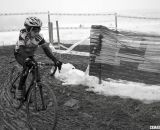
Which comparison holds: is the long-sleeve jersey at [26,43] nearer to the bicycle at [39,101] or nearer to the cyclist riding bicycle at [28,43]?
the cyclist riding bicycle at [28,43]

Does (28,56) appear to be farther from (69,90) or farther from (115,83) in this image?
(115,83)

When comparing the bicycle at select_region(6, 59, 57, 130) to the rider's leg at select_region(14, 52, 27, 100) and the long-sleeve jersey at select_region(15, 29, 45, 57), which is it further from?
the long-sleeve jersey at select_region(15, 29, 45, 57)

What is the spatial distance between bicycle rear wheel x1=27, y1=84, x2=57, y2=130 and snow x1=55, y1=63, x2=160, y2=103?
2.17 meters

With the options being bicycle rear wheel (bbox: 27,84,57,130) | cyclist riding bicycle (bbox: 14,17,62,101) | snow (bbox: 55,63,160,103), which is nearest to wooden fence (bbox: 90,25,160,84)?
snow (bbox: 55,63,160,103)

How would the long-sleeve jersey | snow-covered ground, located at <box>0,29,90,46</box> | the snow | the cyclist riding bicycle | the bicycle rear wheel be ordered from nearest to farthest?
the bicycle rear wheel, the cyclist riding bicycle, the long-sleeve jersey, the snow, snow-covered ground, located at <box>0,29,90,46</box>

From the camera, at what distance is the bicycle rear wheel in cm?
544

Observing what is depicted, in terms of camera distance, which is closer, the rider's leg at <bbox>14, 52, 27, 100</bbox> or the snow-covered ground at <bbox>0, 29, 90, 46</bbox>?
the rider's leg at <bbox>14, 52, 27, 100</bbox>

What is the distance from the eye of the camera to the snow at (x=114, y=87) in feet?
25.0

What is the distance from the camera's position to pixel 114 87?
828 centimetres

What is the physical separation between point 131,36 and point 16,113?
3447 millimetres

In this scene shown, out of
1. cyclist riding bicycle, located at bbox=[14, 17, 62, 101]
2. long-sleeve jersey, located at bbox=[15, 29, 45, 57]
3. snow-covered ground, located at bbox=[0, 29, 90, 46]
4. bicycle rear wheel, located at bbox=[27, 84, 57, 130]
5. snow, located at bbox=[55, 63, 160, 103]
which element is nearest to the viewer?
bicycle rear wheel, located at bbox=[27, 84, 57, 130]

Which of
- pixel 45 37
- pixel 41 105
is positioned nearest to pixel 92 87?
pixel 41 105

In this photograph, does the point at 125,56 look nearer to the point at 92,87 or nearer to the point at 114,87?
the point at 114,87

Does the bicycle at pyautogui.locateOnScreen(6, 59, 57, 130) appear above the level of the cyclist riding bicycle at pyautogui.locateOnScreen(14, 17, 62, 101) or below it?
below
